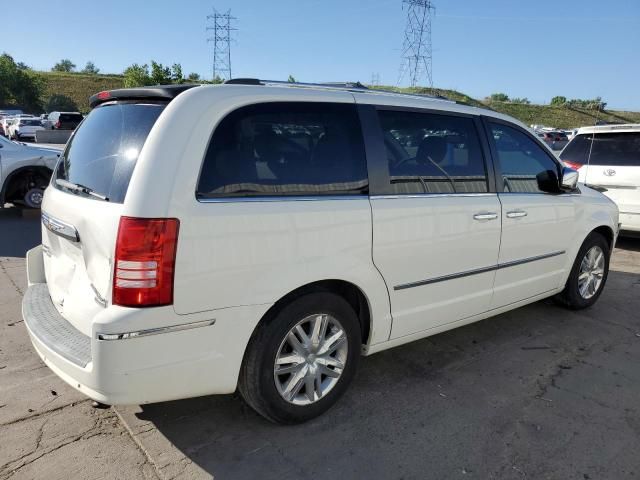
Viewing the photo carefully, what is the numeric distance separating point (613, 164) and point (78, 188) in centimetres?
721

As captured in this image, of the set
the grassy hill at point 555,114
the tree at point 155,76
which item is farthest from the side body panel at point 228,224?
the grassy hill at point 555,114

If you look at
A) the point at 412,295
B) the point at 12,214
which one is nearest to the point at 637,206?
the point at 412,295

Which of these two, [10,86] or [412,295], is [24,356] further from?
[10,86]

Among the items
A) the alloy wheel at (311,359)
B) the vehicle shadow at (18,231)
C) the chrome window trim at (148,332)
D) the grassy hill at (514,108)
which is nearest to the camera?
the chrome window trim at (148,332)

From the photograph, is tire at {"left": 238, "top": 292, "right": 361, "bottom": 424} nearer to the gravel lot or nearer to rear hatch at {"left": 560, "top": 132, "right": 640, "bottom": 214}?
the gravel lot

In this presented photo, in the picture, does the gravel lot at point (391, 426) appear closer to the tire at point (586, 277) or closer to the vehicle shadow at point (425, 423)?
the vehicle shadow at point (425, 423)

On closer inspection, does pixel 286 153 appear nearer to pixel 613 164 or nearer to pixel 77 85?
pixel 613 164

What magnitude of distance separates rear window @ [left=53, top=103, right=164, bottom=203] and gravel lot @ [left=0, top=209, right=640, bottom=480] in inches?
52.0

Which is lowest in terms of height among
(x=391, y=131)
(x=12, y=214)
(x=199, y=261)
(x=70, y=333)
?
(x=12, y=214)

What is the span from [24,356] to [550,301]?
4.70m

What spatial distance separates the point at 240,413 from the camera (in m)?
3.03

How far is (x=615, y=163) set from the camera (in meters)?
7.31

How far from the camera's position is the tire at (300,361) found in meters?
2.63

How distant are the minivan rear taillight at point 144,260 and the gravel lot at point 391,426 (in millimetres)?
921
